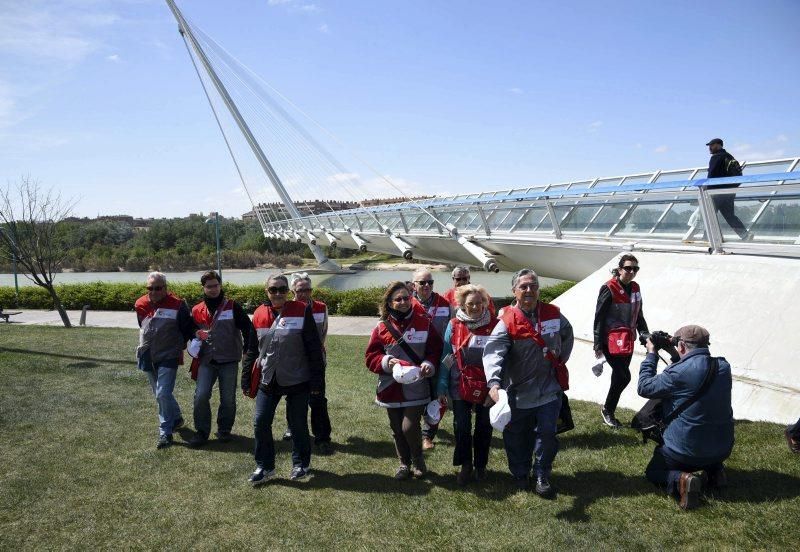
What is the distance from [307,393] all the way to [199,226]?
6480 cm

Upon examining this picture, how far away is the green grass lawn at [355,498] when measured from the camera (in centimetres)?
333

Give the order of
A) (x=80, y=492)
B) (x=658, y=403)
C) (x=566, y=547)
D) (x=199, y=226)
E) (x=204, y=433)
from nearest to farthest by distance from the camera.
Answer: (x=566, y=547) → (x=658, y=403) → (x=80, y=492) → (x=204, y=433) → (x=199, y=226)

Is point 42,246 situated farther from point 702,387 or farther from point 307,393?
point 702,387

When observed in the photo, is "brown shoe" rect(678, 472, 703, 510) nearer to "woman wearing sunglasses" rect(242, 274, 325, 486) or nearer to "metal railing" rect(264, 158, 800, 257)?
"woman wearing sunglasses" rect(242, 274, 325, 486)

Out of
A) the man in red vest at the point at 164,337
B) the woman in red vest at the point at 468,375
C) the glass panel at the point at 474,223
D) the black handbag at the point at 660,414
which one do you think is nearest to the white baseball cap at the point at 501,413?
the woman in red vest at the point at 468,375

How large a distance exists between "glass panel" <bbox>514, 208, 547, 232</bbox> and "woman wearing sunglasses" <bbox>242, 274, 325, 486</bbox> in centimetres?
812

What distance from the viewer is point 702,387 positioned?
344cm

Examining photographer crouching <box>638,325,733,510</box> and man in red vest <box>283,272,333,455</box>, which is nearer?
photographer crouching <box>638,325,733,510</box>

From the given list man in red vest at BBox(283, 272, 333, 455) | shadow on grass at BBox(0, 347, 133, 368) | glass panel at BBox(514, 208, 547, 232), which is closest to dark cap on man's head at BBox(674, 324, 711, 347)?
man in red vest at BBox(283, 272, 333, 455)

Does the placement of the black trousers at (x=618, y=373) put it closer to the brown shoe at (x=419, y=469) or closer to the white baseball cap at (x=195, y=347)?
the brown shoe at (x=419, y=469)

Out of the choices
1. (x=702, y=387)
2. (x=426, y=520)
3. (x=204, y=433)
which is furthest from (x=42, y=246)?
(x=702, y=387)

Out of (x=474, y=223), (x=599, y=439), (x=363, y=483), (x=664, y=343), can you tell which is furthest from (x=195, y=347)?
(x=474, y=223)

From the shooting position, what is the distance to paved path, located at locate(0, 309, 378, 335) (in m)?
16.2

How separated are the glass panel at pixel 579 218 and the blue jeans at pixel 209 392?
262 inches
